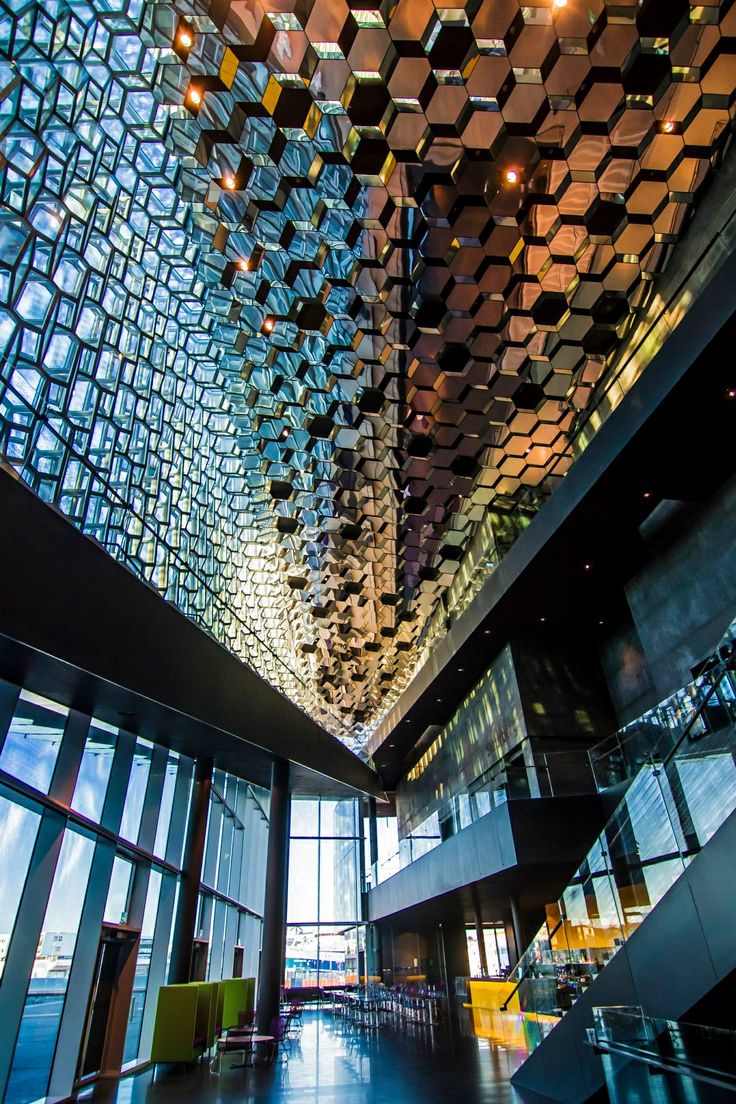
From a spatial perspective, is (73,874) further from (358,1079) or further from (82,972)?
(358,1079)

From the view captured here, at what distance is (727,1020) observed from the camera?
398 centimetres

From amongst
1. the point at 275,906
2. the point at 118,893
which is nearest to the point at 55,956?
the point at 118,893

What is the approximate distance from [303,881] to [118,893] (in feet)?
55.3

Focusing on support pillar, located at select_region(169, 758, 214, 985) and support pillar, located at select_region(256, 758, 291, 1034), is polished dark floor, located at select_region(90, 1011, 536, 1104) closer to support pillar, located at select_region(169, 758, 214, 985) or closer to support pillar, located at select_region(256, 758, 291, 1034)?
support pillar, located at select_region(256, 758, 291, 1034)

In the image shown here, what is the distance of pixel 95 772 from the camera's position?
8.16 metres

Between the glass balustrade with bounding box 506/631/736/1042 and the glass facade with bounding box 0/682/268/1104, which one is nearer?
the glass balustrade with bounding box 506/631/736/1042

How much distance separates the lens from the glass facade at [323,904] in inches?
890

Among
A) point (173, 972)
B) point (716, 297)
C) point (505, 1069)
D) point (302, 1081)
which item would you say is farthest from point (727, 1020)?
point (173, 972)

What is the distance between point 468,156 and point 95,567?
6299mm

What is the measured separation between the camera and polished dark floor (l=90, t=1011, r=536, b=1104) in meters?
5.85

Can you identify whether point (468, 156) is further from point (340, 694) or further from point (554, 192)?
point (340, 694)

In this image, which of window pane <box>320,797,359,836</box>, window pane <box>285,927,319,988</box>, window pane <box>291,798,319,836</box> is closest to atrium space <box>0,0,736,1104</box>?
window pane <box>285,927,319,988</box>

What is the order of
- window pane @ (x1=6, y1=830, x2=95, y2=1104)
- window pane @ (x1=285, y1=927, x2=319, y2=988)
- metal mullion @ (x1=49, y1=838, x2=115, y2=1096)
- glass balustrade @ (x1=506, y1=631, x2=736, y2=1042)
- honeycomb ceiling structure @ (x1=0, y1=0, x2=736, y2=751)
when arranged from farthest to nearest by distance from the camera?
window pane @ (x1=285, y1=927, x2=319, y2=988) → metal mullion @ (x1=49, y1=838, x2=115, y2=1096) → window pane @ (x1=6, y1=830, x2=95, y2=1104) → honeycomb ceiling structure @ (x1=0, y1=0, x2=736, y2=751) → glass balustrade @ (x1=506, y1=631, x2=736, y2=1042)

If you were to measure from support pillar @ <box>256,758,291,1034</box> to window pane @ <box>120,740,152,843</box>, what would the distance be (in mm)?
3453
